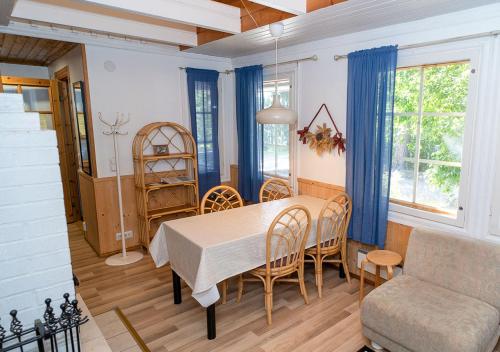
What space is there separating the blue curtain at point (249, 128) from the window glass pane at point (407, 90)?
5.49 feet

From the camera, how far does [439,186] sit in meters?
2.80

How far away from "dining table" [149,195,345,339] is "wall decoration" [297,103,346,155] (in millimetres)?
787

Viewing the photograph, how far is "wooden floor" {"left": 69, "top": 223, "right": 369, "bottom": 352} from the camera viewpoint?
8.05 ft

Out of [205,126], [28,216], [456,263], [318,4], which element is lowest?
[456,263]

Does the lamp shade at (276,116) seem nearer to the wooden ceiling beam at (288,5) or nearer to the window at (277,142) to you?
→ the wooden ceiling beam at (288,5)

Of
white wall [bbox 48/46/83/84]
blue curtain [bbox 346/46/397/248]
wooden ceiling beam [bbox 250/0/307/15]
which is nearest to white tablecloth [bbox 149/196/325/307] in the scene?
blue curtain [bbox 346/46/397/248]

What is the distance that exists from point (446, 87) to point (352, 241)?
1.70 meters

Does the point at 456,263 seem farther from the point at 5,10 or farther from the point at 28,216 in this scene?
the point at 5,10

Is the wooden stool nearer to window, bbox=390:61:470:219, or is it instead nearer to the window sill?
the window sill

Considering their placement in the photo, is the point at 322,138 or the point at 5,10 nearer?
the point at 5,10

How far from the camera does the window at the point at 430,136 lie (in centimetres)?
262

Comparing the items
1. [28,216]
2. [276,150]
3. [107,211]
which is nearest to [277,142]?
[276,150]

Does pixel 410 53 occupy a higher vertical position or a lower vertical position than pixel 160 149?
higher

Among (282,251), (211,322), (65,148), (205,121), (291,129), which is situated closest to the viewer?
(211,322)
